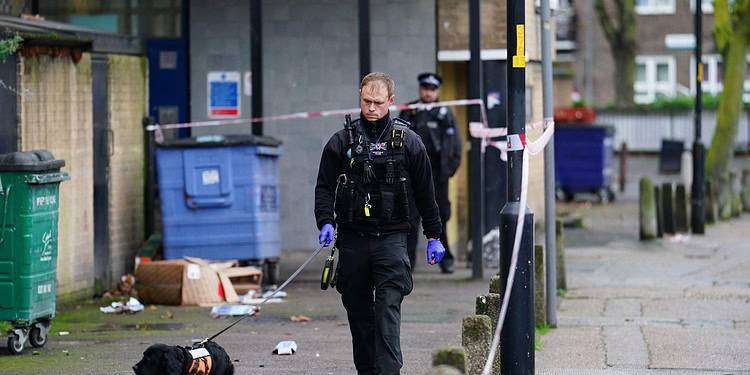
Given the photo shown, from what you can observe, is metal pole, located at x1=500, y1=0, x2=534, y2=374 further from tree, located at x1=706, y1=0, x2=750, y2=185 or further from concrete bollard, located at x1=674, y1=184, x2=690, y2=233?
tree, located at x1=706, y1=0, x2=750, y2=185

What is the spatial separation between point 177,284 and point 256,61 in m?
2.80

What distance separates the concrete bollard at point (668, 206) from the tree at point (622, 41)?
75.5ft

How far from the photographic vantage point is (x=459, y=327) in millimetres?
10625

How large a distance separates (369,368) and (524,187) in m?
1.36

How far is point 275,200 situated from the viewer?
1318 cm

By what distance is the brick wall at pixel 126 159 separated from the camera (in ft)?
42.4

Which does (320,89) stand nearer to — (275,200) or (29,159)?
(275,200)

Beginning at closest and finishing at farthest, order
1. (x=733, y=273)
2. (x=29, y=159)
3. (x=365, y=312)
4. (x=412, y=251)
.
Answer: (x=365, y=312)
(x=29, y=159)
(x=412, y=251)
(x=733, y=273)

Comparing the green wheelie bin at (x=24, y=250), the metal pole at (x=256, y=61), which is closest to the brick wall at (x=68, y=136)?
the green wheelie bin at (x=24, y=250)

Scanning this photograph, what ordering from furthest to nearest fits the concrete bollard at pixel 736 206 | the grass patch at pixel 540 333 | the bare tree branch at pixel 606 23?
the bare tree branch at pixel 606 23
the concrete bollard at pixel 736 206
the grass patch at pixel 540 333

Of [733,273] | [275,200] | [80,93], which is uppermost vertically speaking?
[80,93]

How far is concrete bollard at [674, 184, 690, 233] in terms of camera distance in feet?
63.9

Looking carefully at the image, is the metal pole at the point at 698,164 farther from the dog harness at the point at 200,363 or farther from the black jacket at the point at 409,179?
the dog harness at the point at 200,363

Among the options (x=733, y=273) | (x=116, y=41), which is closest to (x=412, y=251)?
(x=116, y=41)
